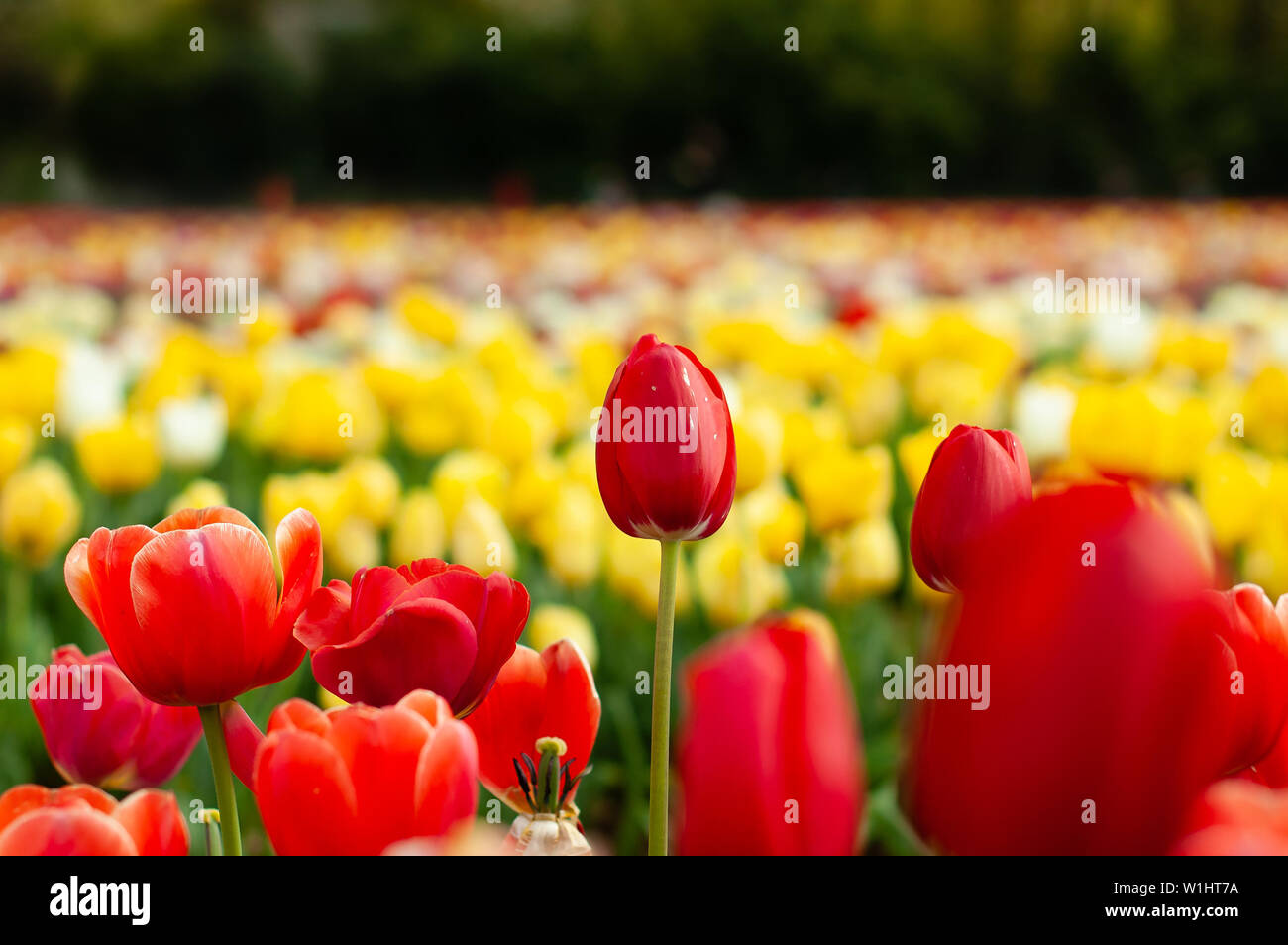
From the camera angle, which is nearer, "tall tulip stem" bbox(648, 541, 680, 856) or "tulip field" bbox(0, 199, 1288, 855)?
"tulip field" bbox(0, 199, 1288, 855)

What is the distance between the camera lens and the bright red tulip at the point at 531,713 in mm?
409

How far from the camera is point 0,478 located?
155 centimetres

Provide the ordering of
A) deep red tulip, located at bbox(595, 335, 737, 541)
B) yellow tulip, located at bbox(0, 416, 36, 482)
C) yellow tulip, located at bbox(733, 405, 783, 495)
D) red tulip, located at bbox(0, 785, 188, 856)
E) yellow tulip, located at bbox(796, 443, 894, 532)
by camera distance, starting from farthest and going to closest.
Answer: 1. yellow tulip, located at bbox(0, 416, 36, 482)
2. yellow tulip, located at bbox(796, 443, 894, 532)
3. yellow tulip, located at bbox(733, 405, 783, 495)
4. deep red tulip, located at bbox(595, 335, 737, 541)
5. red tulip, located at bbox(0, 785, 188, 856)

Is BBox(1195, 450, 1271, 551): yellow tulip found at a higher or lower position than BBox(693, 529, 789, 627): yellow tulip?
higher

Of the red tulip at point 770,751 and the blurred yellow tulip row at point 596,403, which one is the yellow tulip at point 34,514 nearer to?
the blurred yellow tulip row at point 596,403

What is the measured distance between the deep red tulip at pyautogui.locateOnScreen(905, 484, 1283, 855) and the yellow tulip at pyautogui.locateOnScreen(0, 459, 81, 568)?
1414mm

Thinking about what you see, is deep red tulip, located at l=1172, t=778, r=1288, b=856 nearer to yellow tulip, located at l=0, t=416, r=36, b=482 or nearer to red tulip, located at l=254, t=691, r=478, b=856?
red tulip, located at l=254, t=691, r=478, b=856

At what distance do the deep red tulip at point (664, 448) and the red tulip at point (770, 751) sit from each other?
0.20m

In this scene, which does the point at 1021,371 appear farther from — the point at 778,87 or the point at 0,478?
the point at 778,87

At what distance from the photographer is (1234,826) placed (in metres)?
0.24

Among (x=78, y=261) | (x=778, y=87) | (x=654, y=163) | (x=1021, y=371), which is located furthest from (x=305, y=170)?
(x=1021, y=371)

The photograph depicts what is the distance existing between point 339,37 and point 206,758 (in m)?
14.6

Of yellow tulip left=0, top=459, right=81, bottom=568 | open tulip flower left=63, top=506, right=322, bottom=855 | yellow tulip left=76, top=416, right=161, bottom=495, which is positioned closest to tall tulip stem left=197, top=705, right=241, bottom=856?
open tulip flower left=63, top=506, right=322, bottom=855

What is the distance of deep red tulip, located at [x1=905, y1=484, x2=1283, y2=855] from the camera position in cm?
21
